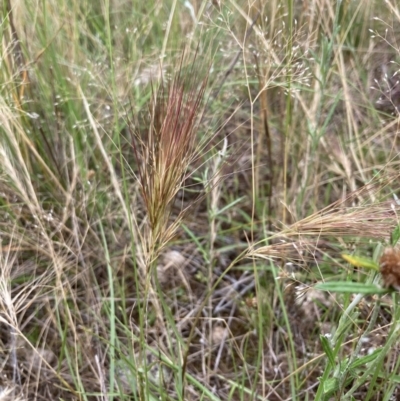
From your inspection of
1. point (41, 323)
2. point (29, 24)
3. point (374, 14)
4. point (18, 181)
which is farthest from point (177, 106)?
point (374, 14)

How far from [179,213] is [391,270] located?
0.55 meters

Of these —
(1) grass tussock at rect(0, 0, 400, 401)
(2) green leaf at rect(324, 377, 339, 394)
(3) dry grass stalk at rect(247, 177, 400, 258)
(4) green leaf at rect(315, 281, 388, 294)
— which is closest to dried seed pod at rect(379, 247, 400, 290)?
(4) green leaf at rect(315, 281, 388, 294)

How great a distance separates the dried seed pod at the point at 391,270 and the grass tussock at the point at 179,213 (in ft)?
1.27

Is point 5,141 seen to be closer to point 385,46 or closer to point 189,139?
point 189,139

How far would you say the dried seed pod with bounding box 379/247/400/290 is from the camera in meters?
0.59

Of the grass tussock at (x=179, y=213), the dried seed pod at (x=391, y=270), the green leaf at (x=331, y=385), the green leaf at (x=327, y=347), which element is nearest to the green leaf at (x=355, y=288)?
the dried seed pod at (x=391, y=270)

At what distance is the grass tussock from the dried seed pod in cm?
39

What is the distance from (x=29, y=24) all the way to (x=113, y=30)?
262mm

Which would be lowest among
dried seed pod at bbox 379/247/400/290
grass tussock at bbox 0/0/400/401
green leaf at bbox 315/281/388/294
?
grass tussock at bbox 0/0/400/401

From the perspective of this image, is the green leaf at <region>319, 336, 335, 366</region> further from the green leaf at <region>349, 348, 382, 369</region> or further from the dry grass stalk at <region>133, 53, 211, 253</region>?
the dry grass stalk at <region>133, 53, 211, 253</region>

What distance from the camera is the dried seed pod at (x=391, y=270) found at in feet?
1.95

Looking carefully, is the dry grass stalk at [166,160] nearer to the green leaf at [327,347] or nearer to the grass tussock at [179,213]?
the grass tussock at [179,213]

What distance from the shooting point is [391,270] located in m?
0.60

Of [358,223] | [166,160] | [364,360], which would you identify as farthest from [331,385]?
[166,160]
